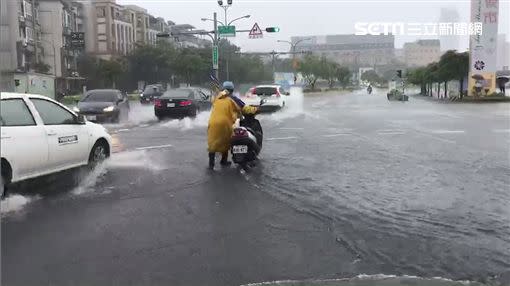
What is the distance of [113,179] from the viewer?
8.88 metres

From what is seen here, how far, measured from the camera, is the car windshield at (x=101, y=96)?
874 inches

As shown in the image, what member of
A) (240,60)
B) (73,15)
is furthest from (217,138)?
(73,15)

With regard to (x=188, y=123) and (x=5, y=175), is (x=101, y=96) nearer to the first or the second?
(x=188, y=123)

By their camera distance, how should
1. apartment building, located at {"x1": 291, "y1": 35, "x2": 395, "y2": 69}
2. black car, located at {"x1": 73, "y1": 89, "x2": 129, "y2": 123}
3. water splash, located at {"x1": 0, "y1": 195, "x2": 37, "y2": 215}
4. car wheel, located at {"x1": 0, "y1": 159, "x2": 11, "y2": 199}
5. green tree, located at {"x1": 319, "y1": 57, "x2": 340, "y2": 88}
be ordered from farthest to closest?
green tree, located at {"x1": 319, "y1": 57, "x2": 340, "y2": 88}
apartment building, located at {"x1": 291, "y1": 35, "x2": 395, "y2": 69}
black car, located at {"x1": 73, "y1": 89, "x2": 129, "y2": 123}
car wheel, located at {"x1": 0, "y1": 159, "x2": 11, "y2": 199}
water splash, located at {"x1": 0, "y1": 195, "x2": 37, "y2": 215}

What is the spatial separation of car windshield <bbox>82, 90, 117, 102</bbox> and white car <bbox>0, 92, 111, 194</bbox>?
13504 millimetres

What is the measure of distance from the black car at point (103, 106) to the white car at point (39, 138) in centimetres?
1187

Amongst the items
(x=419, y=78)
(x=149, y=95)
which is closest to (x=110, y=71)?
(x=149, y=95)

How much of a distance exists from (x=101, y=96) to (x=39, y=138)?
50.4 ft

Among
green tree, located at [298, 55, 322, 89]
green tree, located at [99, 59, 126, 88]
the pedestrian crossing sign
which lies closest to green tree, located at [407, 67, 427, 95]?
green tree, located at [298, 55, 322, 89]

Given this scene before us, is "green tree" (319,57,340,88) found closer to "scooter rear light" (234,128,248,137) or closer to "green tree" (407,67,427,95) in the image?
"green tree" (407,67,427,95)

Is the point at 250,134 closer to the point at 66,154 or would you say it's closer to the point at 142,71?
the point at 66,154

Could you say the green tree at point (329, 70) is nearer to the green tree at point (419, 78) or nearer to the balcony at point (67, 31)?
the green tree at point (419, 78)

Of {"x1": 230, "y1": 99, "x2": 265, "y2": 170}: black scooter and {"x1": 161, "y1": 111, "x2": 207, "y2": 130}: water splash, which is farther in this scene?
{"x1": 161, "y1": 111, "x2": 207, "y2": 130}: water splash

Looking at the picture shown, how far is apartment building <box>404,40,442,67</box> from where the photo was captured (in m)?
78.0
